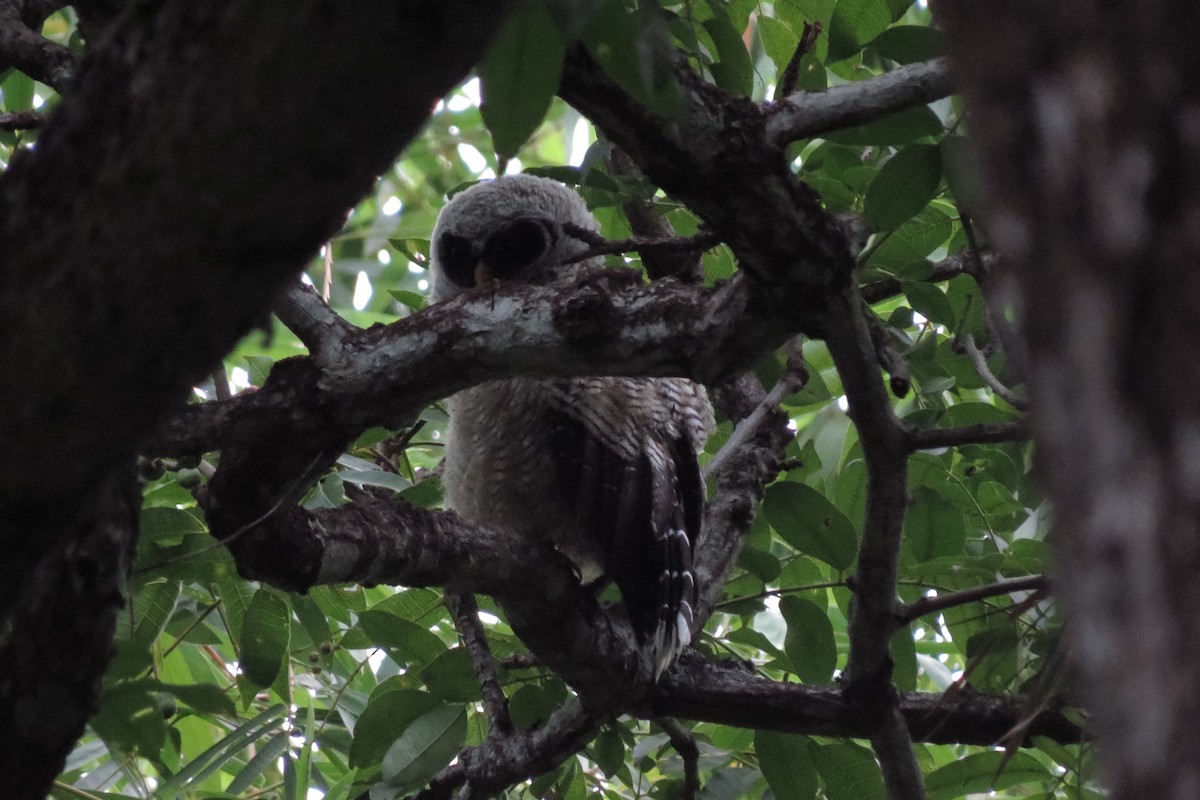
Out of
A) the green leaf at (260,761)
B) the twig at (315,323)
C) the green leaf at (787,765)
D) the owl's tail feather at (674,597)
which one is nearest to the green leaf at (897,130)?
the twig at (315,323)

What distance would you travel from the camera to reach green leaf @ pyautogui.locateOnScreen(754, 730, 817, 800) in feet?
6.67

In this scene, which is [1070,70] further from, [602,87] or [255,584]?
[255,584]

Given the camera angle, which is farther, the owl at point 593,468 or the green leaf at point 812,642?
the owl at point 593,468

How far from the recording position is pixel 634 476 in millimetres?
2371

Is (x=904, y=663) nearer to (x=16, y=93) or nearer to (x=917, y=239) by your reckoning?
(x=917, y=239)

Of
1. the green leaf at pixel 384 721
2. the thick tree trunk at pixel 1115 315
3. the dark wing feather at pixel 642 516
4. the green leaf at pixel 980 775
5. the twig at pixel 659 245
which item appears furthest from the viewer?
the dark wing feather at pixel 642 516

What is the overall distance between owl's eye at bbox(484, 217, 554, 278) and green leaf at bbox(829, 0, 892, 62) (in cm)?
143

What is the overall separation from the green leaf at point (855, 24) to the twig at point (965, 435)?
54cm

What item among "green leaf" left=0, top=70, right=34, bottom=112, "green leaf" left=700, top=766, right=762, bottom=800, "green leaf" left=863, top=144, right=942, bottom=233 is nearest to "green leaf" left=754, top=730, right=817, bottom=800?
"green leaf" left=700, top=766, right=762, bottom=800

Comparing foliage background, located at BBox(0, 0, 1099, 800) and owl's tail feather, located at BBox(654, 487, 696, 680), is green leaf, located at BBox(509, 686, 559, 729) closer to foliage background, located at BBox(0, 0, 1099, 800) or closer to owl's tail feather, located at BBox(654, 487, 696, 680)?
foliage background, located at BBox(0, 0, 1099, 800)

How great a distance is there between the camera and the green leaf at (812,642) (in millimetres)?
2029

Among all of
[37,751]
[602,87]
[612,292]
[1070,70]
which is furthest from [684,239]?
[1070,70]

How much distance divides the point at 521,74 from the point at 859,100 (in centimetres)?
52

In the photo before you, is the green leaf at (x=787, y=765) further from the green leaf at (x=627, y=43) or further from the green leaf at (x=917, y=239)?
the green leaf at (x=627, y=43)
